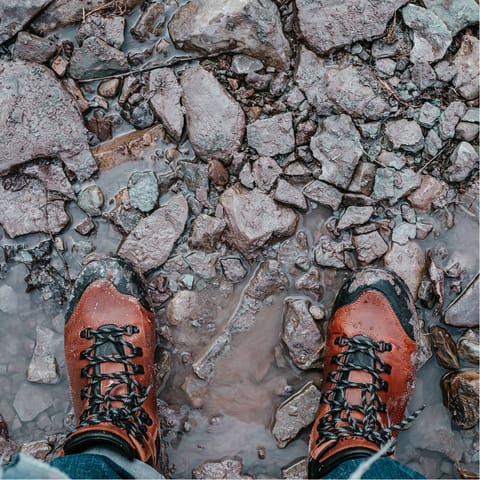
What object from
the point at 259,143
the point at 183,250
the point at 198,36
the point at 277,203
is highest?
the point at 198,36

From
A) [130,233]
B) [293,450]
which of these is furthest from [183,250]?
[293,450]

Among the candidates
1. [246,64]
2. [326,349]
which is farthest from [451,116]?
[326,349]

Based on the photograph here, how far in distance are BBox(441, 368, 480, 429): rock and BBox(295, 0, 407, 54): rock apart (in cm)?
153

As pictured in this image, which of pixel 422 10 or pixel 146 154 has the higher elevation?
pixel 422 10

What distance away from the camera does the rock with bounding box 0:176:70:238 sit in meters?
2.63

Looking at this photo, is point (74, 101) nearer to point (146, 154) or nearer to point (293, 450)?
point (146, 154)

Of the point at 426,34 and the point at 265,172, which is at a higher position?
the point at 426,34

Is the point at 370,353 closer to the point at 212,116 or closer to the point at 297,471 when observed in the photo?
the point at 297,471

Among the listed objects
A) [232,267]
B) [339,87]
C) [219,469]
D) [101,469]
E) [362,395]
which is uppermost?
[339,87]

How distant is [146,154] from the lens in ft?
8.76

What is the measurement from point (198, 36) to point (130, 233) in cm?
91

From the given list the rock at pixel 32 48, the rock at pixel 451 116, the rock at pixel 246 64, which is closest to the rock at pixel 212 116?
the rock at pixel 246 64

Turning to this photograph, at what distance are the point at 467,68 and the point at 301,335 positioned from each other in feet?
4.50

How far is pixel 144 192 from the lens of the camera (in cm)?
264
